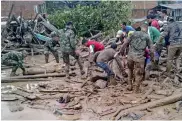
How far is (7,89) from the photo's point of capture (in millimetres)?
8047

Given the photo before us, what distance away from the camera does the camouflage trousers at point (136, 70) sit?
714 centimetres

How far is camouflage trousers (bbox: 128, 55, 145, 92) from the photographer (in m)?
7.14

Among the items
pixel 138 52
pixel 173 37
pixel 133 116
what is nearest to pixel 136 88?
pixel 138 52

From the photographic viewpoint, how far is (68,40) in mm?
8930

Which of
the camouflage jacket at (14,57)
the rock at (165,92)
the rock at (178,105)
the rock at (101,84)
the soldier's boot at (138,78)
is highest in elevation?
the camouflage jacket at (14,57)

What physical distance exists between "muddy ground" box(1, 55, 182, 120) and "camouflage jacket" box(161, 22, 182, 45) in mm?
1338

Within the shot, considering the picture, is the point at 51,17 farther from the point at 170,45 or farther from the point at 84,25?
the point at 170,45

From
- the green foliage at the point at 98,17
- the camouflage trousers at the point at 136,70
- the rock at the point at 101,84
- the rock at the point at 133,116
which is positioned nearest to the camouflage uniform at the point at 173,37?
the camouflage trousers at the point at 136,70

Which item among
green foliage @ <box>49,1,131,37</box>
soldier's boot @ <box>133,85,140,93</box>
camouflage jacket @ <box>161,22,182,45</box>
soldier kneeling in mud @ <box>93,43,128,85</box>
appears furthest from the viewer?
green foliage @ <box>49,1,131,37</box>

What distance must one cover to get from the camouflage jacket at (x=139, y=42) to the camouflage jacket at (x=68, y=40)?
95.2 inches

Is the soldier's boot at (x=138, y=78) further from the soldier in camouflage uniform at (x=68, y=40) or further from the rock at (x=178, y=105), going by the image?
the soldier in camouflage uniform at (x=68, y=40)

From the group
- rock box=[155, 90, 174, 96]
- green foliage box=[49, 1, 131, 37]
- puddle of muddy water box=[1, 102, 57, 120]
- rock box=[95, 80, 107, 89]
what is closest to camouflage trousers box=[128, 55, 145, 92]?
rock box=[155, 90, 174, 96]

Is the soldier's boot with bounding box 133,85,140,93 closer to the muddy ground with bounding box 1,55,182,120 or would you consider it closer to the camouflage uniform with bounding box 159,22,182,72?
the muddy ground with bounding box 1,55,182,120

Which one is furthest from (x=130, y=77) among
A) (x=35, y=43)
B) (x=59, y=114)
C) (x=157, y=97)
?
(x=35, y=43)
